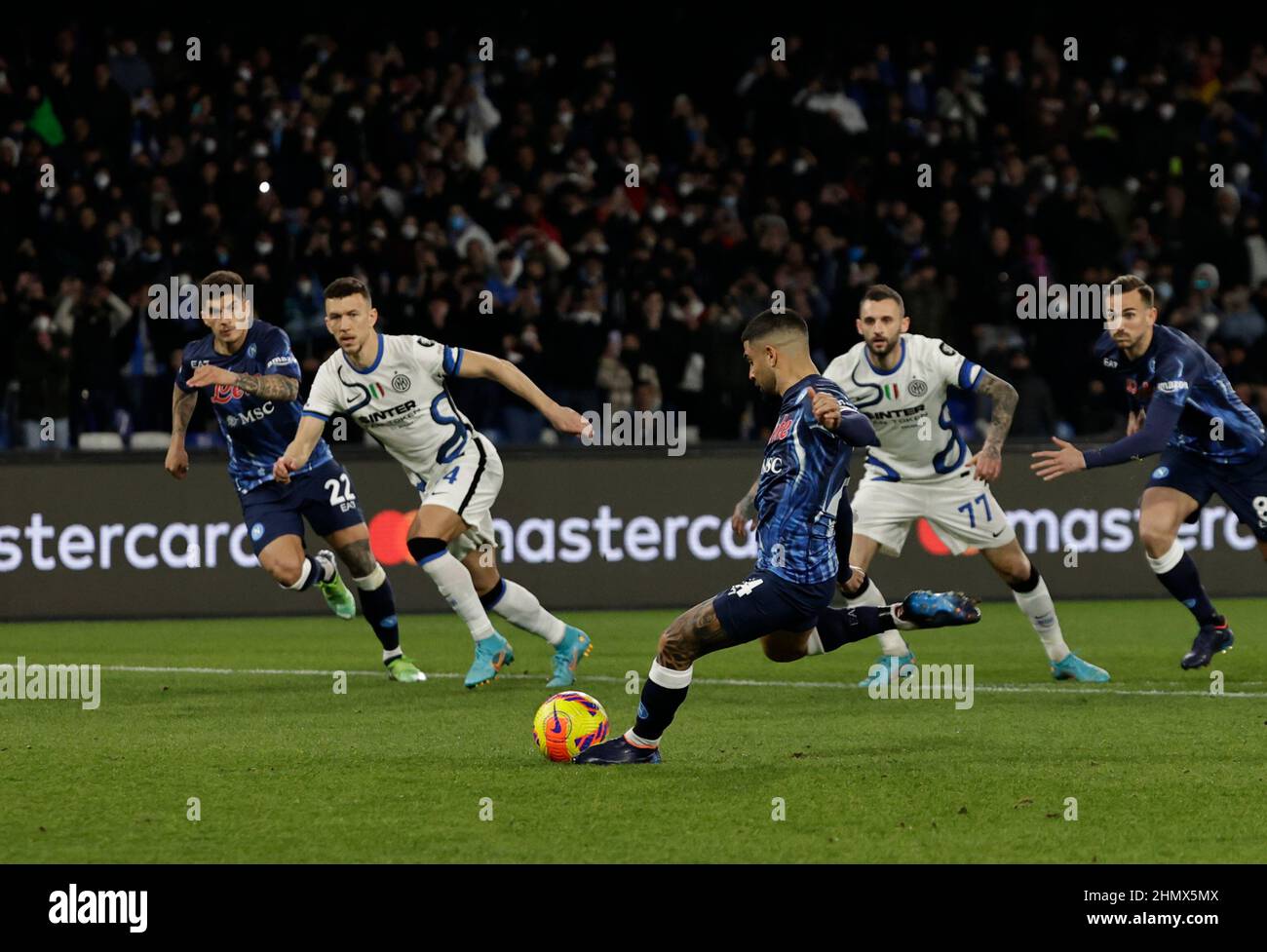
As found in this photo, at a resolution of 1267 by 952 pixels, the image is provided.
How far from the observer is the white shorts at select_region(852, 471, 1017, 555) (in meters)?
11.1

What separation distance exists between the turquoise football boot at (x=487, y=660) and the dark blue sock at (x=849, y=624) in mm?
2537

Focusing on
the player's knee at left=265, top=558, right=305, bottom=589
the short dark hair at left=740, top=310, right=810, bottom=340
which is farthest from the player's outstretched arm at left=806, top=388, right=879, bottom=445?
the player's knee at left=265, top=558, right=305, bottom=589

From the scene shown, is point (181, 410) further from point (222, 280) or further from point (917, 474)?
point (917, 474)

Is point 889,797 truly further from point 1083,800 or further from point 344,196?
point 344,196

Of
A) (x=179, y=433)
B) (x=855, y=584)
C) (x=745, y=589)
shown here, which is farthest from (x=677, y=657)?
(x=179, y=433)

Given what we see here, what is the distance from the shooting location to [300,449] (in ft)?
35.2

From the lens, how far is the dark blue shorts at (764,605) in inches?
299

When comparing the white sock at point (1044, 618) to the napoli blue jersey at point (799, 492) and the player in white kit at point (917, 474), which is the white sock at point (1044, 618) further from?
the napoli blue jersey at point (799, 492)

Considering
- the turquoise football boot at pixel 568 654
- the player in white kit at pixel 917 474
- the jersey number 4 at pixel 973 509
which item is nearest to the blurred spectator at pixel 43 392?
the turquoise football boot at pixel 568 654

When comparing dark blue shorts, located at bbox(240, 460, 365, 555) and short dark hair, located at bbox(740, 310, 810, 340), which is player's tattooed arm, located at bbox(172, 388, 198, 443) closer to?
dark blue shorts, located at bbox(240, 460, 365, 555)

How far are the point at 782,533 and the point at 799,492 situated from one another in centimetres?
17

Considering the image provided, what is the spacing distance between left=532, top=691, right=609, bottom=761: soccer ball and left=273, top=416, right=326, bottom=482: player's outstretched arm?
9.43ft

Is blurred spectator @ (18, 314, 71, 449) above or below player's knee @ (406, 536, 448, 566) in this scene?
above
